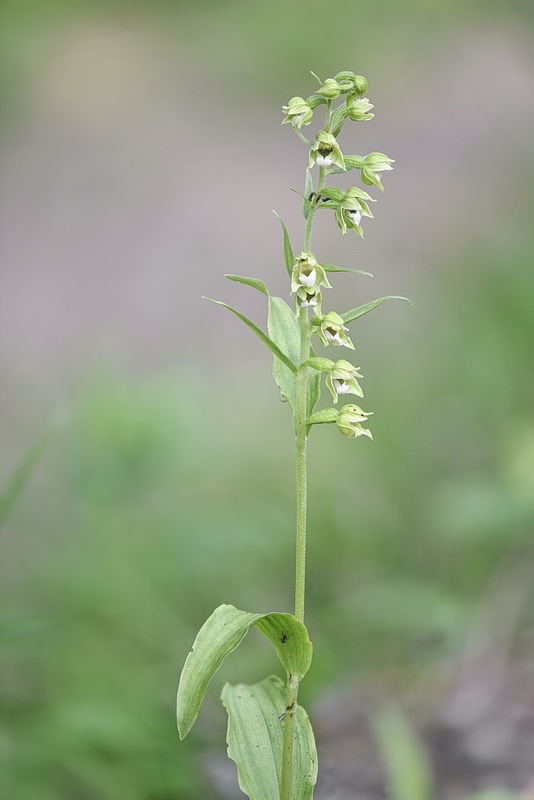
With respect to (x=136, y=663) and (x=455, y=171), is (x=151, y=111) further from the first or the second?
(x=136, y=663)

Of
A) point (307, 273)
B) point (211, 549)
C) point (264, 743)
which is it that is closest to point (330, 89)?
point (307, 273)

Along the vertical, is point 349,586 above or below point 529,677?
above

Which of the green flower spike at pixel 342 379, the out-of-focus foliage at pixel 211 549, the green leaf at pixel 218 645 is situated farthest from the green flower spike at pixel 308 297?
the out-of-focus foliage at pixel 211 549

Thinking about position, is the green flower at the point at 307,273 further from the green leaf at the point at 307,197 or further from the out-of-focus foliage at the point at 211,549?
the out-of-focus foliage at the point at 211,549

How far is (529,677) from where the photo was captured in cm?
320

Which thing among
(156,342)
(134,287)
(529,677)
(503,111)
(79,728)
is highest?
(503,111)

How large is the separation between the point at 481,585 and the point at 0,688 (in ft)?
6.24

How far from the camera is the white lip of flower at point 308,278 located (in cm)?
183

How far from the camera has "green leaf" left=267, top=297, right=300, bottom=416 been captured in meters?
2.00

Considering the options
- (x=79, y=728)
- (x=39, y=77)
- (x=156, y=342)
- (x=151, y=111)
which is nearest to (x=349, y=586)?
(x=79, y=728)

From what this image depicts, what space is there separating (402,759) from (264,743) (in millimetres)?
746

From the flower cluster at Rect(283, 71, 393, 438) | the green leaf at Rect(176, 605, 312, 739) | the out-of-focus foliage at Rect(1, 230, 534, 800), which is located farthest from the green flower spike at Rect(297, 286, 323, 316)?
the out-of-focus foliage at Rect(1, 230, 534, 800)

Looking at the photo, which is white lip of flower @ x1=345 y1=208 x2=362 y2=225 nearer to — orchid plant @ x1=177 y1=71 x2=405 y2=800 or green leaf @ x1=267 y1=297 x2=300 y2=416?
orchid plant @ x1=177 y1=71 x2=405 y2=800

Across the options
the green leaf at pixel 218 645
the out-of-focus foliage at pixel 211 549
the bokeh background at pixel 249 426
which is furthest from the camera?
the bokeh background at pixel 249 426
